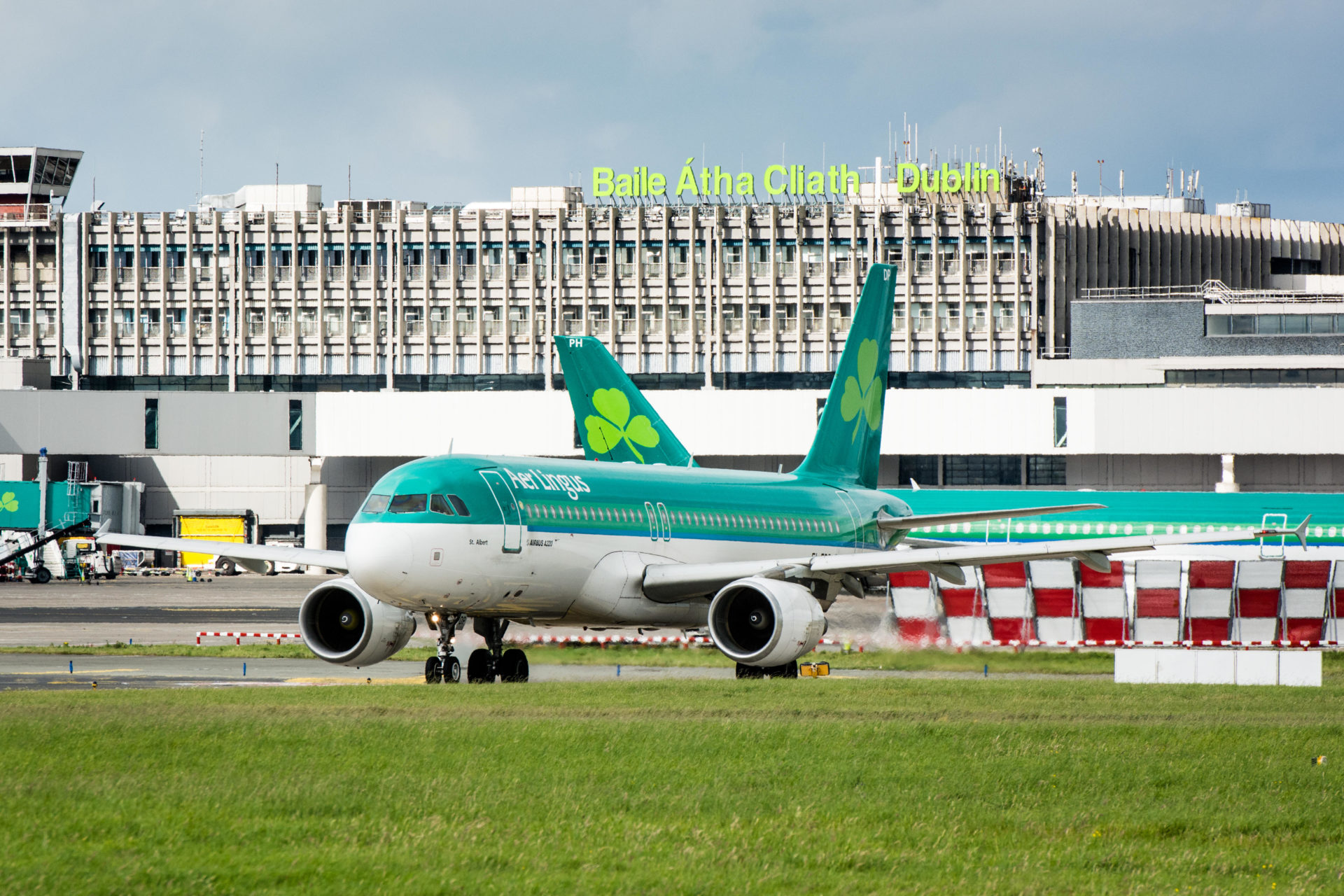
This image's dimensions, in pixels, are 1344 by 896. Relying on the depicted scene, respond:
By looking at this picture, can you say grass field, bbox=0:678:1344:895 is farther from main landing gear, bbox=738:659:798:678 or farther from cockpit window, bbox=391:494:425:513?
main landing gear, bbox=738:659:798:678

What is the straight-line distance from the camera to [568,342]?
51.5 meters

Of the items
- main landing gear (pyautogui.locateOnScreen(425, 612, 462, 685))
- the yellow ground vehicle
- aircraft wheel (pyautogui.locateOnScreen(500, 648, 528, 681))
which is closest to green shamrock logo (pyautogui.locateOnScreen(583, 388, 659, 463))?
aircraft wheel (pyautogui.locateOnScreen(500, 648, 528, 681))

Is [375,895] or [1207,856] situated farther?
[1207,856]

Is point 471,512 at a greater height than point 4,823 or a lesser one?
greater

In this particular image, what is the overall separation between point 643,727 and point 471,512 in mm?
9788

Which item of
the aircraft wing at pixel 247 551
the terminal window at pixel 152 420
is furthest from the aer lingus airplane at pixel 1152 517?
the terminal window at pixel 152 420

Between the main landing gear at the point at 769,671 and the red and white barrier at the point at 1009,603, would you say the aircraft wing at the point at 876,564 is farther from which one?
the red and white barrier at the point at 1009,603

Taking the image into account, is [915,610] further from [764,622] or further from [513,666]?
[513,666]

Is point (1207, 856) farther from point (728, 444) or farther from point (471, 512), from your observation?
point (728, 444)

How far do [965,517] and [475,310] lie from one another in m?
87.1

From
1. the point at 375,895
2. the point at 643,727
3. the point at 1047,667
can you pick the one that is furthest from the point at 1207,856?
the point at 1047,667

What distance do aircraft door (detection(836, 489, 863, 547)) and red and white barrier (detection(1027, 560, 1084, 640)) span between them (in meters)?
4.80

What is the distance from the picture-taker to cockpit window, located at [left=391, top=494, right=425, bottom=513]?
94.1 feet

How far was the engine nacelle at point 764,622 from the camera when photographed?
30.4m
